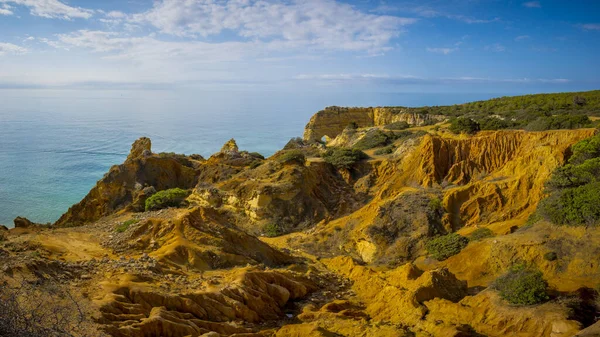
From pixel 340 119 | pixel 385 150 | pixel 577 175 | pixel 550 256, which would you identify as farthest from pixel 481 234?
pixel 340 119

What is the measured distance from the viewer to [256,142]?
293 feet

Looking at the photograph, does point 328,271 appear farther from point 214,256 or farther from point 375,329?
point 375,329

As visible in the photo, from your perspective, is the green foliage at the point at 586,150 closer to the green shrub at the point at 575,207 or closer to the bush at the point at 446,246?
the green shrub at the point at 575,207

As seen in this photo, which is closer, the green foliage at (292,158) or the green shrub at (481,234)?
the green shrub at (481,234)

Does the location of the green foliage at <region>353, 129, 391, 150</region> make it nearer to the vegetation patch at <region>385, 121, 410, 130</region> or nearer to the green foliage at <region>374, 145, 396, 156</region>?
the green foliage at <region>374, 145, 396, 156</region>

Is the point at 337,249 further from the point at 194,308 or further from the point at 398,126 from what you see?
the point at 398,126

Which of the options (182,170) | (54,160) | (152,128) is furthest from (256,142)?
(182,170)

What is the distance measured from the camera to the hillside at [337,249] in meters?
11.0

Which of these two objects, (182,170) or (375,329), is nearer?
(375,329)

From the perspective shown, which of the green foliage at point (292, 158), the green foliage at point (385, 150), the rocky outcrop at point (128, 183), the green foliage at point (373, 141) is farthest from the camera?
the green foliage at point (373, 141)

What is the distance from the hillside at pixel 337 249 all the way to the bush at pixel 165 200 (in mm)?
114

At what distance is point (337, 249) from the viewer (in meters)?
23.2

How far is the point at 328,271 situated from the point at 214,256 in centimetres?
547

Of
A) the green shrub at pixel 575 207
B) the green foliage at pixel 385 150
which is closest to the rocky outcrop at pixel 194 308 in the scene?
the green shrub at pixel 575 207
